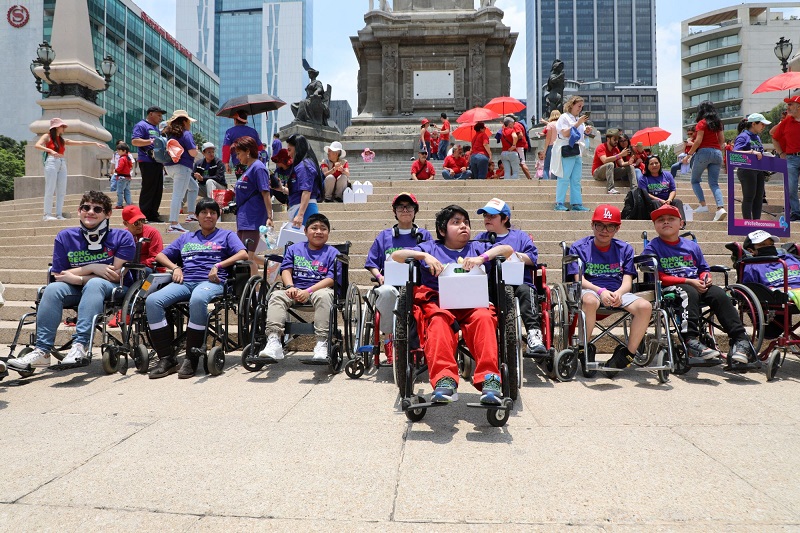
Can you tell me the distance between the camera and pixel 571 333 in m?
4.87

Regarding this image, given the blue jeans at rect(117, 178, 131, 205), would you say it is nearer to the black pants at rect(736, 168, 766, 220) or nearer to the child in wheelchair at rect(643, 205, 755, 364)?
the child in wheelchair at rect(643, 205, 755, 364)

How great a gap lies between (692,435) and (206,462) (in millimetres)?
2612

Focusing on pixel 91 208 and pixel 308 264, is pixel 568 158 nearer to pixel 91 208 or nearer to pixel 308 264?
pixel 308 264

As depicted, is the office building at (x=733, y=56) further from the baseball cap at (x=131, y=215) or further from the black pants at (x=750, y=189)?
the baseball cap at (x=131, y=215)

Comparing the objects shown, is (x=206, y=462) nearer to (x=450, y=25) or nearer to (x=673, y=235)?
(x=673, y=235)

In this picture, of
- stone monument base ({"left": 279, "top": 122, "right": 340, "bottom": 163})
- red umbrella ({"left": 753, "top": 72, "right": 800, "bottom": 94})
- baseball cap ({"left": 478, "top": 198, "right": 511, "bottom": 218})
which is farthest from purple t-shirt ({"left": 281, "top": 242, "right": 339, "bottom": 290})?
stone monument base ({"left": 279, "top": 122, "right": 340, "bottom": 163})

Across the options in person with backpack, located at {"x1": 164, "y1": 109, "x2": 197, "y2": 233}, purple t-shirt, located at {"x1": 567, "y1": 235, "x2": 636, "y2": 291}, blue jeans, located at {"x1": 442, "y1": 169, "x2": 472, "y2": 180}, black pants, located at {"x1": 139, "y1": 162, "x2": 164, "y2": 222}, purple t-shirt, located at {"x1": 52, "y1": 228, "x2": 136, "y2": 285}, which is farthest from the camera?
blue jeans, located at {"x1": 442, "y1": 169, "x2": 472, "y2": 180}

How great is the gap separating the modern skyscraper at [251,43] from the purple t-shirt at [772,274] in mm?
158396

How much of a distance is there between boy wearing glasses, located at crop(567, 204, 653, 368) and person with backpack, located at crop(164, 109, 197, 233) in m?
5.87

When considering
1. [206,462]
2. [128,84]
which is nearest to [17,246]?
[206,462]

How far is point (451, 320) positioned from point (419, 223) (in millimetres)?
5057

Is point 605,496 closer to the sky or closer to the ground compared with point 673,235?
closer to the ground

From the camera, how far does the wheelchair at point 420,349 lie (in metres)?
3.47

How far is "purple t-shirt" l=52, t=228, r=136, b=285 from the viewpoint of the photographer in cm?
514
